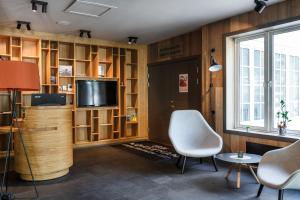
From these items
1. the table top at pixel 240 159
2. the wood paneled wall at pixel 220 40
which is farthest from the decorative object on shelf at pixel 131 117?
the table top at pixel 240 159

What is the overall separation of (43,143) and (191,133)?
243 centimetres

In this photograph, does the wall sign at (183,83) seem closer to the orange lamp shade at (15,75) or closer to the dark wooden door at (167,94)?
the dark wooden door at (167,94)

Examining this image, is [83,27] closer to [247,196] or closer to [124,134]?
[124,134]

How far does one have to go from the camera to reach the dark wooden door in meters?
5.64

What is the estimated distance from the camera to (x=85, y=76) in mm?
6219

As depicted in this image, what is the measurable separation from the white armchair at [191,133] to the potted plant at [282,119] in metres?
0.90

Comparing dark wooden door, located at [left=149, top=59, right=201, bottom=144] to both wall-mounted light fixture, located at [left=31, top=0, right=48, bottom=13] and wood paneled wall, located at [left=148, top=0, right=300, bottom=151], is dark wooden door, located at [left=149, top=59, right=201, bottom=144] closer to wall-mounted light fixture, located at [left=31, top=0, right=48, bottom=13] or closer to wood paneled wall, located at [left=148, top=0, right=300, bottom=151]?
wood paneled wall, located at [left=148, top=0, right=300, bottom=151]

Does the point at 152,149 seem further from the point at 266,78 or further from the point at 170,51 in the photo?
the point at 266,78

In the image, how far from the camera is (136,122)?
22.9ft

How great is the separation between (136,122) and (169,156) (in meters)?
2.03

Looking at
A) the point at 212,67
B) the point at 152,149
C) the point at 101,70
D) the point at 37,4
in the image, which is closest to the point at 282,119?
the point at 212,67

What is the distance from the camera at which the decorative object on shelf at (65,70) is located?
599cm

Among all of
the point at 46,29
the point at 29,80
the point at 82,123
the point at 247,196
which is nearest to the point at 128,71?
the point at 82,123

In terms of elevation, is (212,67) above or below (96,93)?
above
